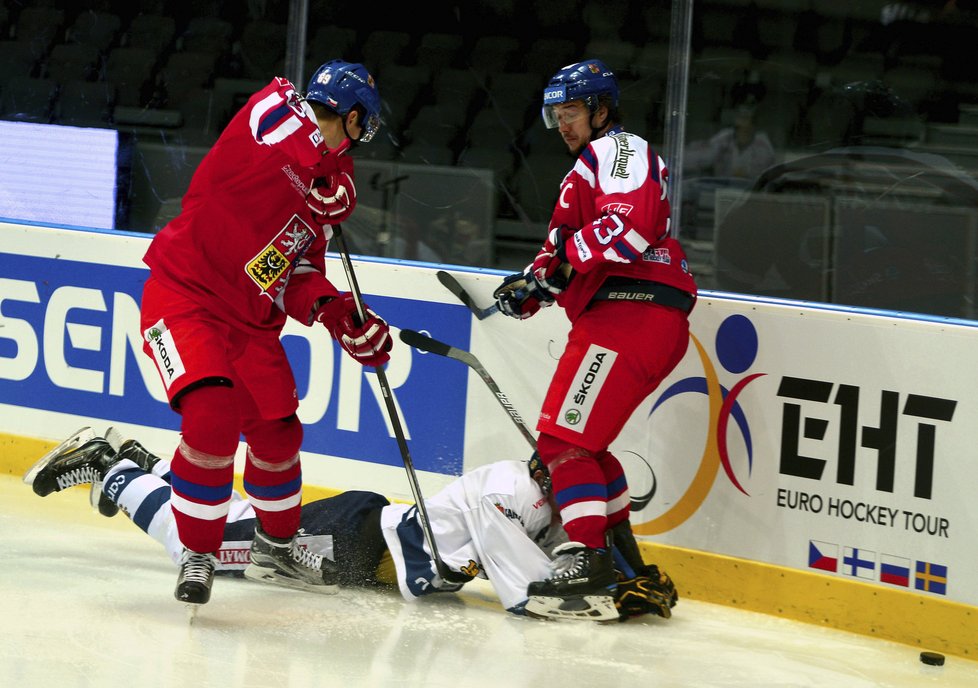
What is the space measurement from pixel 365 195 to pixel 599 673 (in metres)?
2.37

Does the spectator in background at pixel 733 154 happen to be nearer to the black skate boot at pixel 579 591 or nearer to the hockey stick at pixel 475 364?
the hockey stick at pixel 475 364

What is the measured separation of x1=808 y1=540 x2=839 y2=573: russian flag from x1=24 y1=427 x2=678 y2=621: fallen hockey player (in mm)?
379

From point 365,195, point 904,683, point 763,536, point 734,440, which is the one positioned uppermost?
point 365,195

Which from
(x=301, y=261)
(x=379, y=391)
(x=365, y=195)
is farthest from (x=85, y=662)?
(x=365, y=195)

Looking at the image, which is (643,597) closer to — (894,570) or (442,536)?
(442,536)

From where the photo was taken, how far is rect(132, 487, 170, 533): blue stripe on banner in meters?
3.40

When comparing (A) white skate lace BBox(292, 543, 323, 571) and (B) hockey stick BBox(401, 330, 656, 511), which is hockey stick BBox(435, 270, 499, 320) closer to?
(B) hockey stick BBox(401, 330, 656, 511)

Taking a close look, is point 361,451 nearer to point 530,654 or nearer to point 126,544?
point 126,544

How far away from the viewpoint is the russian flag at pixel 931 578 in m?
3.21

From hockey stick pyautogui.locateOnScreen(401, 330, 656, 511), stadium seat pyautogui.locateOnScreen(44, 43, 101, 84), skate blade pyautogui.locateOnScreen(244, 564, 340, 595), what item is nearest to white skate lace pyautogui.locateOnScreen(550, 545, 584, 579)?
hockey stick pyautogui.locateOnScreen(401, 330, 656, 511)

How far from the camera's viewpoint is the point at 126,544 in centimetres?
372

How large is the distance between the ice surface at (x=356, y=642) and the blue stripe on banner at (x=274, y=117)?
1.16m

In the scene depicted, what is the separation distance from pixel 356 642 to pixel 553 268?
1.10 m

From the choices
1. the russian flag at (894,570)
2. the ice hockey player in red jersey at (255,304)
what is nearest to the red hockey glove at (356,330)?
the ice hockey player in red jersey at (255,304)
